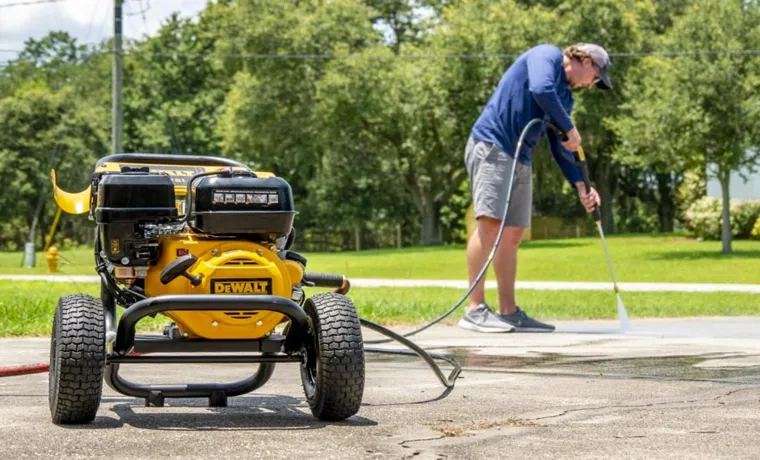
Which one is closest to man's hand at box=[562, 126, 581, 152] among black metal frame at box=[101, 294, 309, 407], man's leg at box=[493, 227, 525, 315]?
man's leg at box=[493, 227, 525, 315]

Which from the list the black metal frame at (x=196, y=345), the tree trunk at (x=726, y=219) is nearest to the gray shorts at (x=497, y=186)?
the black metal frame at (x=196, y=345)

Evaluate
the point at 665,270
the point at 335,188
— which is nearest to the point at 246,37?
the point at 335,188

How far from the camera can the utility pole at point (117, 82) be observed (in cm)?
3044

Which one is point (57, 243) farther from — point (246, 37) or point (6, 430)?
point (6, 430)

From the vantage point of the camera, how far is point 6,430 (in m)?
4.63

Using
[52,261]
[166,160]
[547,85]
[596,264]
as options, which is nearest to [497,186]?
[547,85]

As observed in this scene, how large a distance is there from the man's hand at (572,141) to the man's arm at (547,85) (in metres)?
0.04

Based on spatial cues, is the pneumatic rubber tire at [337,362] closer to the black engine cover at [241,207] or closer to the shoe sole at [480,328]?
the black engine cover at [241,207]

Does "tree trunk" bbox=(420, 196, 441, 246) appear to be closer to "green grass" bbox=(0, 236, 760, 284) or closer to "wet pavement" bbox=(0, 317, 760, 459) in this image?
"green grass" bbox=(0, 236, 760, 284)

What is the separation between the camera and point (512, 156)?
9656 mm

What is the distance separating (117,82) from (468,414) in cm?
2737

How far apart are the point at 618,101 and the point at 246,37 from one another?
14.3 metres

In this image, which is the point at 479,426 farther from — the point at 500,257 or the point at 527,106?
the point at 527,106

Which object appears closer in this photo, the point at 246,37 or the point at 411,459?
the point at 411,459
